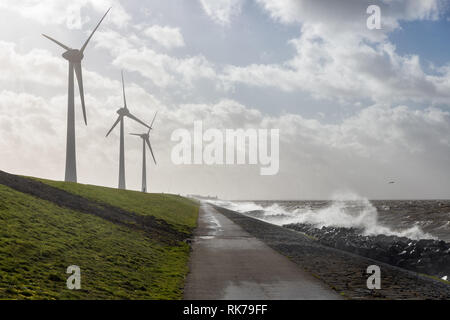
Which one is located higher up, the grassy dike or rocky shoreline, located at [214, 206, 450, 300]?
the grassy dike

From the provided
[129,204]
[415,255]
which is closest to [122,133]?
[129,204]

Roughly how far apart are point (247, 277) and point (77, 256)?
710 centimetres

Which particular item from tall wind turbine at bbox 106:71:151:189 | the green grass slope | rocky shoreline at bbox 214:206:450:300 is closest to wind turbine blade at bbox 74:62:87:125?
the green grass slope

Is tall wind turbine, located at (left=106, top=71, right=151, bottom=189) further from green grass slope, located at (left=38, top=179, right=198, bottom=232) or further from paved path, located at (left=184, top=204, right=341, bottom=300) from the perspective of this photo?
paved path, located at (left=184, top=204, right=341, bottom=300)

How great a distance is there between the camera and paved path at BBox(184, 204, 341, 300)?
1192 cm

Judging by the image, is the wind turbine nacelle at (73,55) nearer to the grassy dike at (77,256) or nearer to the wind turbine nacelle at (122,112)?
the wind turbine nacelle at (122,112)

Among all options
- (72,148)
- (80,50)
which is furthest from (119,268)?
(80,50)

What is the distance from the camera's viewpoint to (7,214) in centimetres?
1738

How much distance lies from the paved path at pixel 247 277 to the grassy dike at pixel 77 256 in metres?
0.78

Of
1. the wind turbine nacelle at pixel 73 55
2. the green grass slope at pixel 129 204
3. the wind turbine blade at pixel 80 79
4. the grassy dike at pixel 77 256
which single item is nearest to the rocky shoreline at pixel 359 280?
the grassy dike at pixel 77 256

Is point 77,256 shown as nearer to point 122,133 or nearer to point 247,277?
point 247,277

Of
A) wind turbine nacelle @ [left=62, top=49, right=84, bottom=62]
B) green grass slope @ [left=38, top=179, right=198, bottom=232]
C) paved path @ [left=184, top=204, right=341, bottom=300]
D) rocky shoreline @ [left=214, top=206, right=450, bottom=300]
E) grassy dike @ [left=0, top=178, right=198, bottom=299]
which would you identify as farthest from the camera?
wind turbine nacelle @ [left=62, top=49, right=84, bottom=62]

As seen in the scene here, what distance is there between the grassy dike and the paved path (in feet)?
2.55
